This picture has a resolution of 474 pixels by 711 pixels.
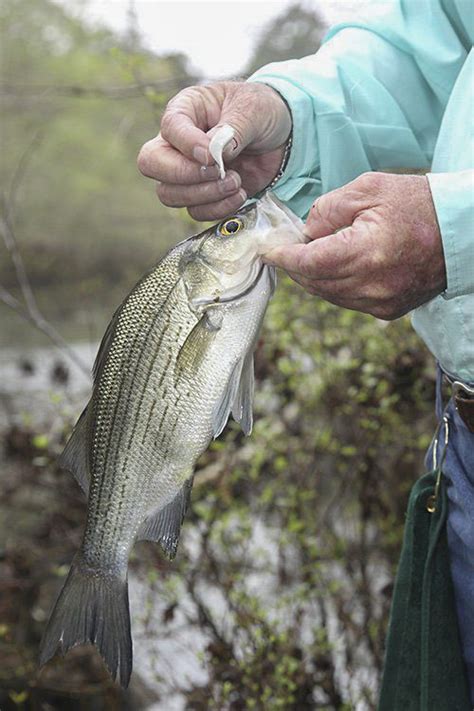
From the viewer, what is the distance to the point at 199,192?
6.14 ft

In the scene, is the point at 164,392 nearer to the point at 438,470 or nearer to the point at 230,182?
the point at 230,182

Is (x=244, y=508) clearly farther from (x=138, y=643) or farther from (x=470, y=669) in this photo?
(x=470, y=669)

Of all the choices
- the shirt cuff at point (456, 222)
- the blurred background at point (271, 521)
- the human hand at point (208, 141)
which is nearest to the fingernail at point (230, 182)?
the human hand at point (208, 141)

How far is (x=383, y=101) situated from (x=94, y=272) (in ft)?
49.8

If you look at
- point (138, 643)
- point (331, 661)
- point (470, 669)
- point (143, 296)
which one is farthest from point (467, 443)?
point (138, 643)

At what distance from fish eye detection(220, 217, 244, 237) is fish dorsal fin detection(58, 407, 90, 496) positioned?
19.1 inches

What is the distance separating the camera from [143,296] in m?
1.86

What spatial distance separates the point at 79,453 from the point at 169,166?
2.12 feet

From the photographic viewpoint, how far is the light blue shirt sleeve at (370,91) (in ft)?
6.72

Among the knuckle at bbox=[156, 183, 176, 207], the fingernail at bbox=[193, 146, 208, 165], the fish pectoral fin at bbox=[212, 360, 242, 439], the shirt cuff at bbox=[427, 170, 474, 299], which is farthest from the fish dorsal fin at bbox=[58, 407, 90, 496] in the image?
the shirt cuff at bbox=[427, 170, 474, 299]

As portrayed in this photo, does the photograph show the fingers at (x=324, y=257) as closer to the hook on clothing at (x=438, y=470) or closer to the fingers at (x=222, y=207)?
the fingers at (x=222, y=207)

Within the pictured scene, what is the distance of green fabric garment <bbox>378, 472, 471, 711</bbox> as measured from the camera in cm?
197

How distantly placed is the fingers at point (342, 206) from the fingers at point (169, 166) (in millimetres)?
268

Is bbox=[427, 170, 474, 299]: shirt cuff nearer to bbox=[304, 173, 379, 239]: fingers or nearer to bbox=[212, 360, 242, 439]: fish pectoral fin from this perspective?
Result: bbox=[304, 173, 379, 239]: fingers
